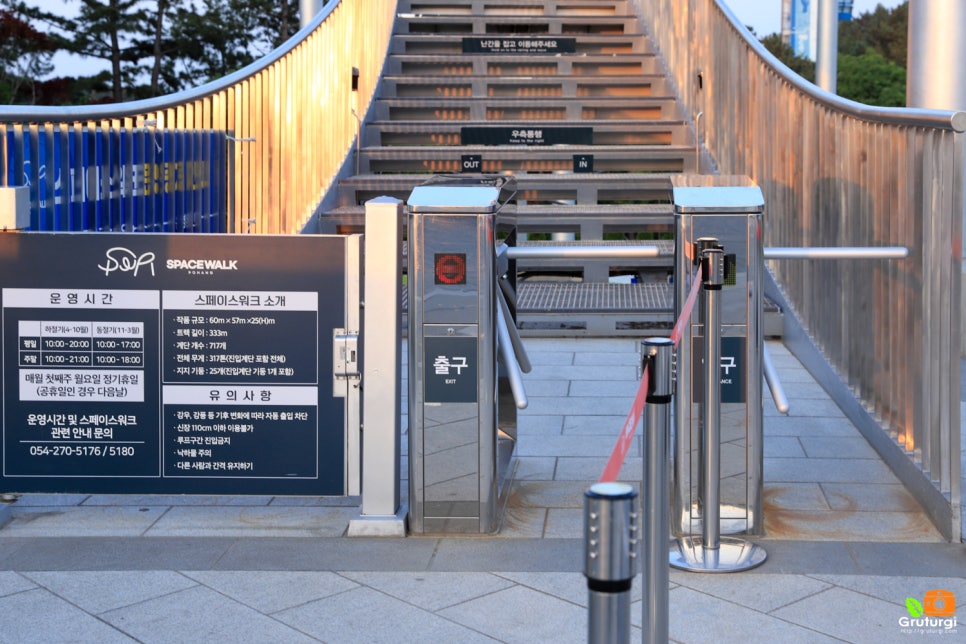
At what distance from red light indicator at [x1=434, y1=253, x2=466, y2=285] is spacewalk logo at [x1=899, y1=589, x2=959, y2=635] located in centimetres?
184

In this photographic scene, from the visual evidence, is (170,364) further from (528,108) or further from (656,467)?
(528,108)

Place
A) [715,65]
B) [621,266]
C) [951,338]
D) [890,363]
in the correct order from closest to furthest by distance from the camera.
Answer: [951,338] → [890,363] → [715,65] → [621,266]

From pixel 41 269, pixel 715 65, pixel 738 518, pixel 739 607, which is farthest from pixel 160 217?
pixel 715 65

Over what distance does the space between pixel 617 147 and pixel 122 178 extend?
19.0 feet

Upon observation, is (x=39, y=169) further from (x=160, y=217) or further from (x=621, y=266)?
(x=621, y=266)

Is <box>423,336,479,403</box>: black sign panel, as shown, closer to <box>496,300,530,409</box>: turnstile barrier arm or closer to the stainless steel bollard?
<box>496,300,530,409</box>: turnstile barrier arm

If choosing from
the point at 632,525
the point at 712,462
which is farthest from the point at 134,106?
the point at 632,525

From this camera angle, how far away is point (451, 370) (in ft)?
16.7

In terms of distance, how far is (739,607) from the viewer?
4352 mm

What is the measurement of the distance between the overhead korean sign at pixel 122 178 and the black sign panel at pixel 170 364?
2.28 feet

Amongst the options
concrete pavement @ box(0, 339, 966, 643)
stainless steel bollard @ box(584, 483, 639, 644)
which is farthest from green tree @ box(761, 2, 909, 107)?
stainless steel bollard @ box(584, 483, 639, 644)

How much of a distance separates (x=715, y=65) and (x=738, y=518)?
6222 mm

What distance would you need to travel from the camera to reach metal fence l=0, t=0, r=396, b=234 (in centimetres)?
590

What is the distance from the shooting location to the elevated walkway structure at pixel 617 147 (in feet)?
17.8
